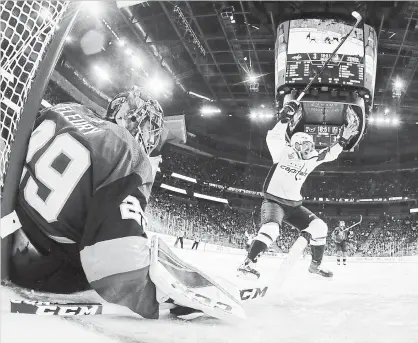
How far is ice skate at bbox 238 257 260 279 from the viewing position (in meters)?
1.96

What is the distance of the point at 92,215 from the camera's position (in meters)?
1.01

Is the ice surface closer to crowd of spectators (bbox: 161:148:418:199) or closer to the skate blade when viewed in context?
the skate blade

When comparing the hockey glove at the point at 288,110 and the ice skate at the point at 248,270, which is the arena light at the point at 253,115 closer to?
the hockey glove at the point at 288,110

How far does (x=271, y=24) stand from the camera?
2807mm

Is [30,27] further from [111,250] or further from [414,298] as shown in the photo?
[414,298]

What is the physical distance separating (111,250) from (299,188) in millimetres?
1357

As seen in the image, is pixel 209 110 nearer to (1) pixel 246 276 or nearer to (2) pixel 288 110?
(2) pixel 288 110

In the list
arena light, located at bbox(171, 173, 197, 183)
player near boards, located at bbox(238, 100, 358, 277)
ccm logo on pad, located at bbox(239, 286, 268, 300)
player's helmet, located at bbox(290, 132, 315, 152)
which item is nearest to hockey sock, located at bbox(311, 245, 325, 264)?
player near boards, located at bbox(238, 100, 358, 277)

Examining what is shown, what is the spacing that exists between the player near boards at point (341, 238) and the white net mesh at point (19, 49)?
1759 mm

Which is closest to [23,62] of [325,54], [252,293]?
[252,293]

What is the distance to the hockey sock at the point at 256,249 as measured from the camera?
6.66ft

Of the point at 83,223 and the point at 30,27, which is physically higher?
the point at 30,27

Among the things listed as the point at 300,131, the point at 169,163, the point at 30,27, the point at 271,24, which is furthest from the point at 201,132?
the point at 30,27

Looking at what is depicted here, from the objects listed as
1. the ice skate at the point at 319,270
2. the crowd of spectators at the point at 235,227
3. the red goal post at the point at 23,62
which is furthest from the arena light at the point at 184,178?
the red goal post at the point at 23,62
